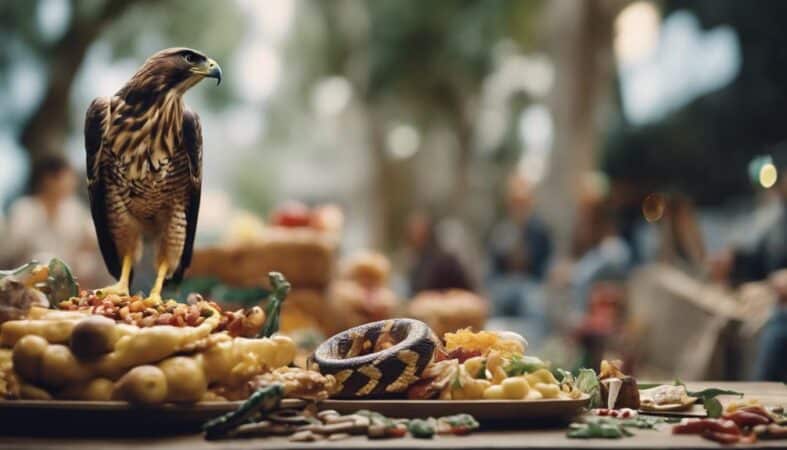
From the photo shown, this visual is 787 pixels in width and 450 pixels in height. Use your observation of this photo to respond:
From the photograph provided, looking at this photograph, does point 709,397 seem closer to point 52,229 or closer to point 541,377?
point 541,377

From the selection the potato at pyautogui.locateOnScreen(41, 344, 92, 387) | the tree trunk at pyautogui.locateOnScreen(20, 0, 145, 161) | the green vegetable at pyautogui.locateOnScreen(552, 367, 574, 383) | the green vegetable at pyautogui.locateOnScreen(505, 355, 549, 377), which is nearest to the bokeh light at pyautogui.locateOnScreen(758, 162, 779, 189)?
the green vegetable at pyautogui.locateOnScreen(552, 367, 574, 383)

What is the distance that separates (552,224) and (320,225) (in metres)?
6.54

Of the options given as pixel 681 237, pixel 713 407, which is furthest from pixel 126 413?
pixel 681 237

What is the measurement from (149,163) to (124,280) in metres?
0.33

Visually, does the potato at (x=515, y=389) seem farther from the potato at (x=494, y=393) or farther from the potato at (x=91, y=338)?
the potato at (x=91, y=338)

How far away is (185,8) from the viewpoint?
14820 millimetres

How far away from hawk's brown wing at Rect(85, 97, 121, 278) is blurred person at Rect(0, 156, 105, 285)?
4265 millimetres

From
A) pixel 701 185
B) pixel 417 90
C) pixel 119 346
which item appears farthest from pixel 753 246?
pixel 417 90

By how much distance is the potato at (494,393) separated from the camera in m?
2.14

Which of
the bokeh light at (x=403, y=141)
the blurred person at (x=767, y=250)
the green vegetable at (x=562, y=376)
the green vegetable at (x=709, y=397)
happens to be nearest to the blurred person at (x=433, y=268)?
the blurred person at (x=767, y=250)

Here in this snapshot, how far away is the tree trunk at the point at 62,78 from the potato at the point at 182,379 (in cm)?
1003

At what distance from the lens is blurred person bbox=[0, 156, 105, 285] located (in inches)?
261

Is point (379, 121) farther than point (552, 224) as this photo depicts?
Yes

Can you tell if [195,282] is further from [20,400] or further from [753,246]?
[753,246]
